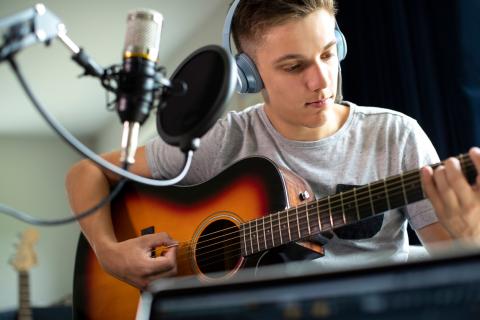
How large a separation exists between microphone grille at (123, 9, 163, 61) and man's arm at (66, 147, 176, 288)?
593 millimetres

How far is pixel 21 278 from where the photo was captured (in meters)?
0.86

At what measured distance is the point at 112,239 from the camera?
1.39 metres

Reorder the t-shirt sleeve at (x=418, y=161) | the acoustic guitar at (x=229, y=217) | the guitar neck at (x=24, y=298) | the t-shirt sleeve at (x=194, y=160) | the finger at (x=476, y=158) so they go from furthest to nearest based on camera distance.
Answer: the t-shirt sleeve at (x=194, y=160) → the t-shirt sleeve at (x=418, y=161) → the acoustic guitar at (x=229, y=217) → the finger at (x=476, y=158) → the guitar neck at (x=24, y=298)

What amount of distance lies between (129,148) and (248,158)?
0.53m

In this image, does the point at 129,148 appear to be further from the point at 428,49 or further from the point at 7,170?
the point at 7,170

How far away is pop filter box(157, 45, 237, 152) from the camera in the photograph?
0.81 m

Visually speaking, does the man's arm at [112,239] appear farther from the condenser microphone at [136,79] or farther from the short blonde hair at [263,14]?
the condenser microphone at [136,79]

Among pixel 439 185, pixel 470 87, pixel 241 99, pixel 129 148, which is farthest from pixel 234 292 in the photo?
pixel 241 99

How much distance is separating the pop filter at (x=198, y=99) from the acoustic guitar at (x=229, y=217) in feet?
1.18

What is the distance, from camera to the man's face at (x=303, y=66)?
1.24 meters

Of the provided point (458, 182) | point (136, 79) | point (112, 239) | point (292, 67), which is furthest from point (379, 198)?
point (112, 239)

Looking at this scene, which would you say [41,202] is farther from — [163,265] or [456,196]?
[456,196]

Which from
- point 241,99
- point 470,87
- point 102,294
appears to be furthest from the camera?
point 241,99

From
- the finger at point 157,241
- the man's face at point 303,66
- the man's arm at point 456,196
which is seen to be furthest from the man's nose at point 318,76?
the finger at point 157,241
